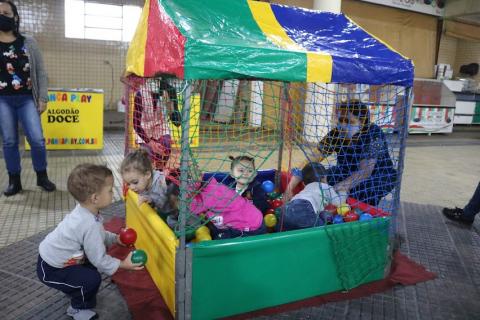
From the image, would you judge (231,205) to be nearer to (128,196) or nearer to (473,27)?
(128,196)

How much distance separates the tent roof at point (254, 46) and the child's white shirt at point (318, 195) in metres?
0.67

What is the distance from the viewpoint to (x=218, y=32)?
1.59 meters

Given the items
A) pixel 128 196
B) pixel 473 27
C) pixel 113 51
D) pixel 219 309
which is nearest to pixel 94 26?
pixel 113 51

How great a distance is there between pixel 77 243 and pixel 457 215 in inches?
110

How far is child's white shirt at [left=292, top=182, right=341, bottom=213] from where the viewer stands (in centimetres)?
212

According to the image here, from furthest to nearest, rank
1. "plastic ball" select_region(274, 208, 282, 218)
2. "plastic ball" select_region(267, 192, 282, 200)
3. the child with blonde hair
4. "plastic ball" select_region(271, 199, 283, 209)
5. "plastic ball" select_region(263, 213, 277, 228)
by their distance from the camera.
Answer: "plastic ball" select_region(267, 192, 282, 200) → "plastic ball" select_region(271, 199, 283, 209) → "plastic ball" select_region(274, 208, 282, 218) → "plastic ball" select_region(263, 213, 277, 228) → the child with blonde hair

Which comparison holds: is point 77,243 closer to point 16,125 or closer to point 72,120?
point 16,125

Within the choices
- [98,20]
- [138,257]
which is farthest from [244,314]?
[98,20]

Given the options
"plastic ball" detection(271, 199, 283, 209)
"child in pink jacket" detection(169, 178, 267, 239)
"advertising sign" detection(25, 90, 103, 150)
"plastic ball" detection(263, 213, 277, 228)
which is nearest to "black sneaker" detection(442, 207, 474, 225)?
"plastic ball" detection(271, 199, 283, 209)

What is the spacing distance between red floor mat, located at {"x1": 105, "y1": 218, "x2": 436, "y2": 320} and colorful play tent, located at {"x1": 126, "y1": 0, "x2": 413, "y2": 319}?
0.11 feet

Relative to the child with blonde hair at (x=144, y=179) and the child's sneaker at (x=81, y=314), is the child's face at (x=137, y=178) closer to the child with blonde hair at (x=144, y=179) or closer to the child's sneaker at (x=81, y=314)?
the child with blonde hair at (x=144, y=179)

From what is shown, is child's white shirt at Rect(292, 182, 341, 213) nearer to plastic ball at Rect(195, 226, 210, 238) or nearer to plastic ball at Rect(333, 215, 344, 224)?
plastic ball at Rect(333, 215, 344, 224)

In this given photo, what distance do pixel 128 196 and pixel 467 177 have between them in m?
4.16

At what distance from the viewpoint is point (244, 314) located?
1748mm
